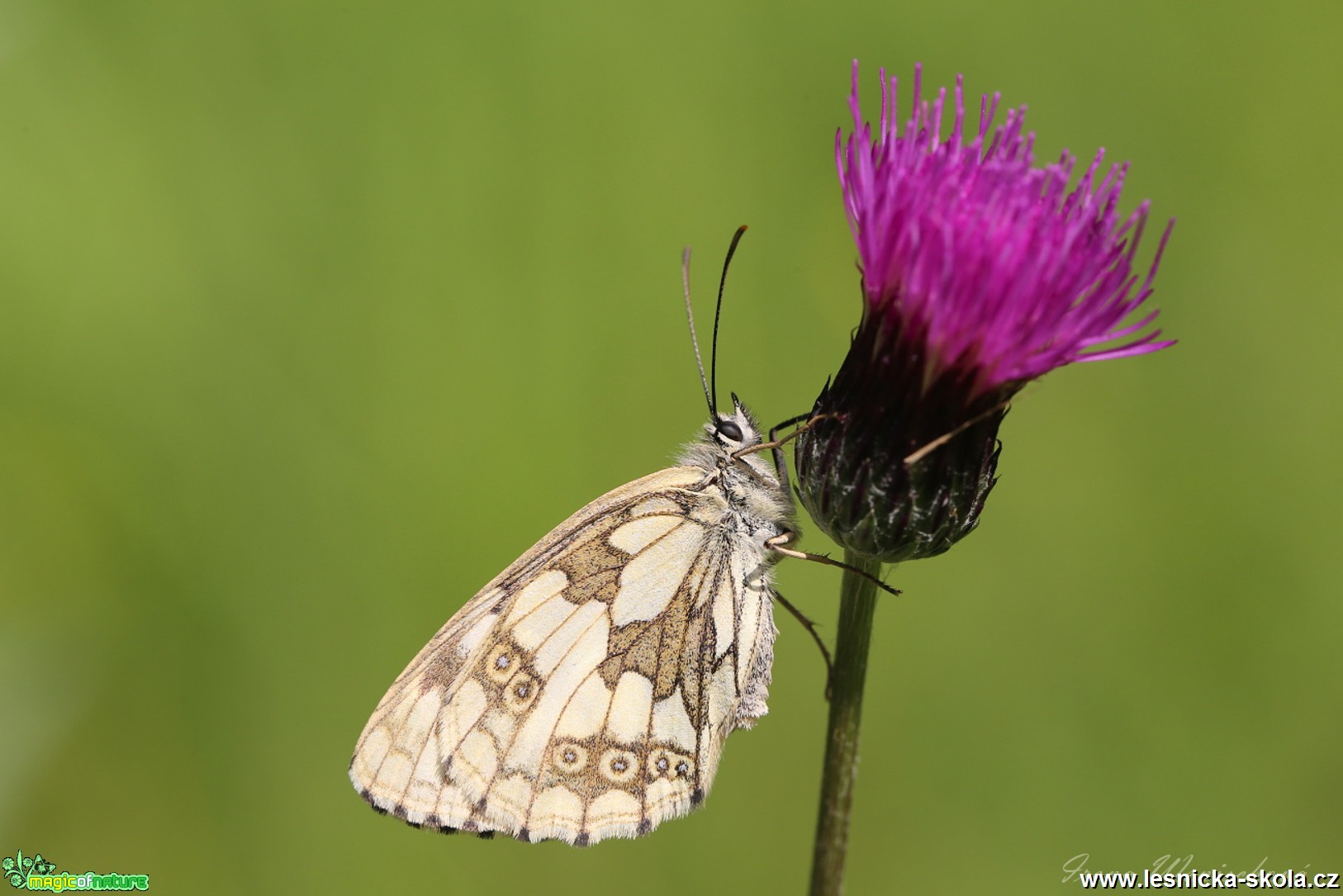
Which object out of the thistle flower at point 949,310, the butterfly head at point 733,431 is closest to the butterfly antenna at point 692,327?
the butterfly head at point 733,431

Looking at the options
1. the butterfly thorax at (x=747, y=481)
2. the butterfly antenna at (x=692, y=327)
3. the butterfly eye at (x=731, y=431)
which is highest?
the butterfly antenna at (x=692, y=327)

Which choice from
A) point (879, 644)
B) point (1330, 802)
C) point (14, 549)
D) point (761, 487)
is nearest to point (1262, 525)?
point (1330, 802)

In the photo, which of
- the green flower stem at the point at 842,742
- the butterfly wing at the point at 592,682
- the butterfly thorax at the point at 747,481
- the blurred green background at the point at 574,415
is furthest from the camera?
the blurred green background at the point at 574,415

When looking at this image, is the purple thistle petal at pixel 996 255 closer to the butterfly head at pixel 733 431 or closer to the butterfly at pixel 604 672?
the butterfly at pixel 604 672

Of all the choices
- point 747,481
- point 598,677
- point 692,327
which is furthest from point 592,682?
point 692,327

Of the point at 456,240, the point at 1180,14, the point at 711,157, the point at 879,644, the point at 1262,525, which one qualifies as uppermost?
the point at 1180,14

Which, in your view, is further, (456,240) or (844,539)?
(456,240)

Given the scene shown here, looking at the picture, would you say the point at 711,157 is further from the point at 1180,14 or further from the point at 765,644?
the point at 765,644
